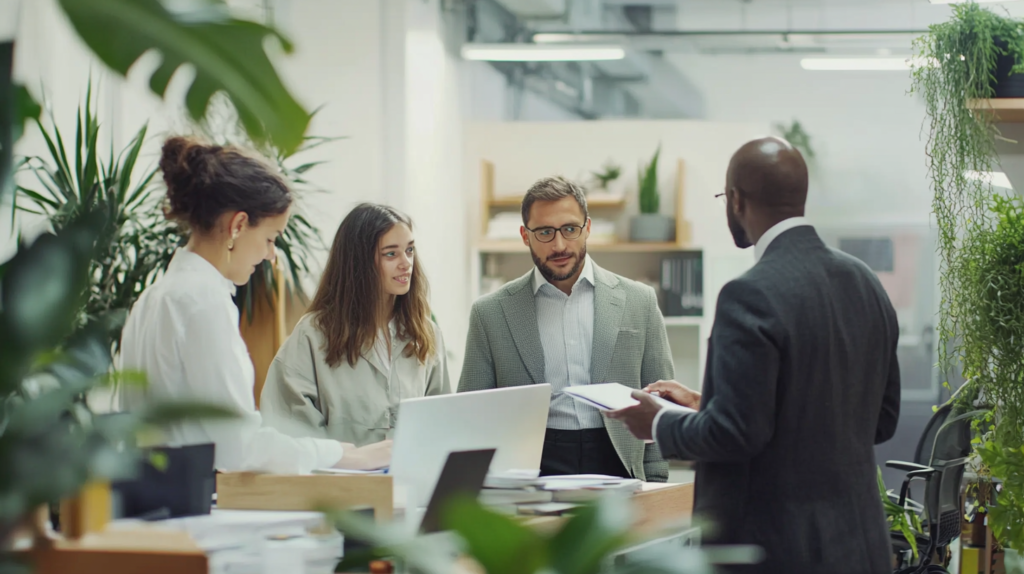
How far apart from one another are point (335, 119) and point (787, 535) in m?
3.94

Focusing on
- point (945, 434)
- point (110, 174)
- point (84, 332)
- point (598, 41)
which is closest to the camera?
point (84, 332)

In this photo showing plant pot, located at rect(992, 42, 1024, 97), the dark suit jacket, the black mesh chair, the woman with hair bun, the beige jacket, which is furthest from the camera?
the black mesh chair

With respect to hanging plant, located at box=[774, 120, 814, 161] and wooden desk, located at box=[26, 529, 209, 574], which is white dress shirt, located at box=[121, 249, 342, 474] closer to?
wooden desk, located at box=[26, 529, 209, 574]

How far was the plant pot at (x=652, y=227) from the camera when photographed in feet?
21.0

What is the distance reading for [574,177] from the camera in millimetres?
6879

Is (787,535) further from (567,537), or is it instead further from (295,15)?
(295,15)

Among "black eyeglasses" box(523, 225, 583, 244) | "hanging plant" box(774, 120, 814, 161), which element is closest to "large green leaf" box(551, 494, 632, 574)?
"black eyeglasses" box(523, 225, 583, 244)

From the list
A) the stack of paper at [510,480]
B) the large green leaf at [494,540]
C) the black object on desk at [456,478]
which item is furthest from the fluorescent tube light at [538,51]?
the large green leaf at [494,540]

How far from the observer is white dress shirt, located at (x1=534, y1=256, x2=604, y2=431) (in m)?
3.22

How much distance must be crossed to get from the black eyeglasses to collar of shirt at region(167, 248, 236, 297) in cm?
124

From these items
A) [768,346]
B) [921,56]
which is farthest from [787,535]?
[921,56]

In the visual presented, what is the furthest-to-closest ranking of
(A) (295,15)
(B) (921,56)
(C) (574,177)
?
(C) (574,177), (A) (295,15), (B) (921,56)

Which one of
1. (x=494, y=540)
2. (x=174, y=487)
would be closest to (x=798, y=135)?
(x=174, y=487)

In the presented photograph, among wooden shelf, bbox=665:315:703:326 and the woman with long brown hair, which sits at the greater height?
the woman with long brown hair
